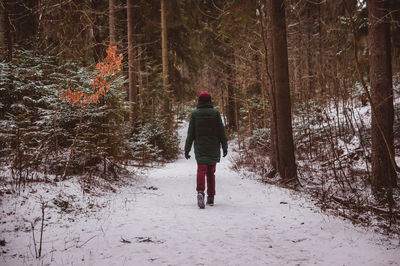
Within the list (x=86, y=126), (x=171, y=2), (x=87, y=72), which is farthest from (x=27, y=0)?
(x=171, y=2)

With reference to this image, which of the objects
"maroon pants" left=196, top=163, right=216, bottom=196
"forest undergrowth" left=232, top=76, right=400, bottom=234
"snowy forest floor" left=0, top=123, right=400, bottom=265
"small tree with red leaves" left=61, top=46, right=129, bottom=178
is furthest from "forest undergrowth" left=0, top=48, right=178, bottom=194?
"forest undergrowth" left=232, top=76, right=400, bottom=234

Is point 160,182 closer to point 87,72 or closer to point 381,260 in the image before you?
point 87,72

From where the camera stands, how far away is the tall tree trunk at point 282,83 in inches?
298

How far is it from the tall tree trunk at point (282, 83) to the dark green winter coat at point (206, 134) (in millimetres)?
2540

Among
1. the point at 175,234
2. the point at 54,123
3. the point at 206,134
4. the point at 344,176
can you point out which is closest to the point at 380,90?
the point at 344,176

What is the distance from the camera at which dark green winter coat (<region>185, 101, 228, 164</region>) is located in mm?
5723

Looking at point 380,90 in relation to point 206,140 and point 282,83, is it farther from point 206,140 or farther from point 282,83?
point 206,140

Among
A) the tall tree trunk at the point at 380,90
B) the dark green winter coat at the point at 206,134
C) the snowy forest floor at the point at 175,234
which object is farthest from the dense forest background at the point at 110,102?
the dark green winter coat at the point at 206,134

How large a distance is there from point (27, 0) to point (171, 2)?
10.0m

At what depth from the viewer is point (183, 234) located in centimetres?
383

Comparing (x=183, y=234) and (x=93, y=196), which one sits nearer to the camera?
(x=183, y=234)

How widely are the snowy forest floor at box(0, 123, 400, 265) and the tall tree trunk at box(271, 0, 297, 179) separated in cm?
213

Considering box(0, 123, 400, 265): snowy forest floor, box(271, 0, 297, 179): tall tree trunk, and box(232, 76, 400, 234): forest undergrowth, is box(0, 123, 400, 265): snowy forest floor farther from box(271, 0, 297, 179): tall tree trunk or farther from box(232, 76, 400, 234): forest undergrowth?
box(271, 0, 297, 179): tall tree trunk

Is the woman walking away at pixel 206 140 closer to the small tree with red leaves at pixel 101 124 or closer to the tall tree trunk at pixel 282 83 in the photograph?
the small tree with red leaves at pixel 101 124
